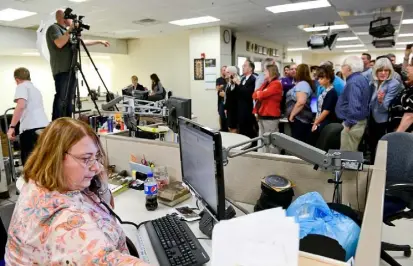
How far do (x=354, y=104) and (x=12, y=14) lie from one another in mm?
5614

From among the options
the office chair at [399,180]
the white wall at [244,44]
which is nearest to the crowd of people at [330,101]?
the office chair at [399,180]

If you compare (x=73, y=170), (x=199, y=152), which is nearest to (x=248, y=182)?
(x=199, y=152)

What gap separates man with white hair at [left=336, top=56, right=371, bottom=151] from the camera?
311 centimetres

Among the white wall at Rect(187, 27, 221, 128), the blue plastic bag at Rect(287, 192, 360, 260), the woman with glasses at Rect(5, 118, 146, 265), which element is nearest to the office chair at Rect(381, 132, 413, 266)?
the blue plastic bag at Rect(287, 192, 360, 260)

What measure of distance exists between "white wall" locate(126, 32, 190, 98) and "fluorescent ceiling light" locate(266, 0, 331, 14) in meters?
3.30

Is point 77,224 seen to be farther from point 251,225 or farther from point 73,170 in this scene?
point 251,225

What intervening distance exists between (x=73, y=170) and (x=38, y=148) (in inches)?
4.9

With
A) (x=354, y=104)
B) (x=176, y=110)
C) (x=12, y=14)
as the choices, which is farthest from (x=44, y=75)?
(x=354, y=104)

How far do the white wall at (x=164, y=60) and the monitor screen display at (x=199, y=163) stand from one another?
7.31 metres

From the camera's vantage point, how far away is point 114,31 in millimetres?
7570

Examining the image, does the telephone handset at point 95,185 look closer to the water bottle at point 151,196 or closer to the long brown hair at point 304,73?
the water bottle at point 151,196

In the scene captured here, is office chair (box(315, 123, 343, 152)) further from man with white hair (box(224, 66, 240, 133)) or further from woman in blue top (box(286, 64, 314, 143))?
man with white hair (box(224, 66, 240, 133))

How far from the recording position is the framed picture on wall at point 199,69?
7297mm

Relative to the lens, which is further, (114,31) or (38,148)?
(114,31)
